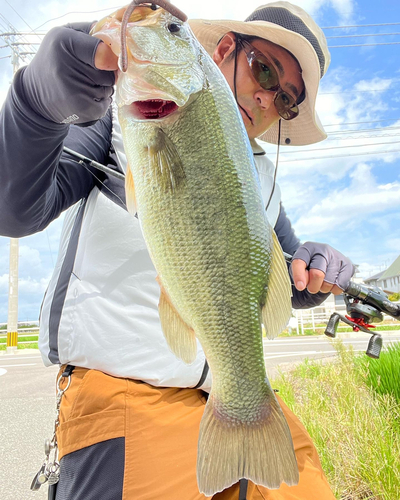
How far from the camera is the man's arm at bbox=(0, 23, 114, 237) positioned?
3.82 ft

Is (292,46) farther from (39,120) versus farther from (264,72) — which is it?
(39,120)

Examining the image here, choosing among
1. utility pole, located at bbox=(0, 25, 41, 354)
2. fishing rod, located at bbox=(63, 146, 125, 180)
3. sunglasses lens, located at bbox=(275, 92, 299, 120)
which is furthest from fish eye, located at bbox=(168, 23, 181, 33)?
utility pole, located at bbox=(0, 25, 41, 354)

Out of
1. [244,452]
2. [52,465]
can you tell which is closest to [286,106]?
[244,452]

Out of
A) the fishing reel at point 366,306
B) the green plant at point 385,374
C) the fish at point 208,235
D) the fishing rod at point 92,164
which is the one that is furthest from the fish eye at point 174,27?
the green plant at point 385,374

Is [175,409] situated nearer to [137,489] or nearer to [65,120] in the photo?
[137,489]

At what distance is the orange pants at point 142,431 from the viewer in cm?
138

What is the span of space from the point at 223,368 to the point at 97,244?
2.59ft

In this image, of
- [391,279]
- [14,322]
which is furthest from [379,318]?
[391,279]

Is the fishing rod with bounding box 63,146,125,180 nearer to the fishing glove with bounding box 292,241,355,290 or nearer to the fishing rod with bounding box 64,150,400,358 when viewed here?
the fishing glove with bounding box 292,241,355,290

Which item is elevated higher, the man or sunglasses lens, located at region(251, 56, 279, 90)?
sunglasses lens, located at region(251, 56, 279, 90)

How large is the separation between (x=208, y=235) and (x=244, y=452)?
2.15 ft

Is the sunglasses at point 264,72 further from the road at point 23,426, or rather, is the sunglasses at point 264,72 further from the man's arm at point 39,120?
the road at point 23,426

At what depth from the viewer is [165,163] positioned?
3.73 feet

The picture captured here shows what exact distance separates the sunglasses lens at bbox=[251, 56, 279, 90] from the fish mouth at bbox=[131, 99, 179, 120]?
3.67ft
